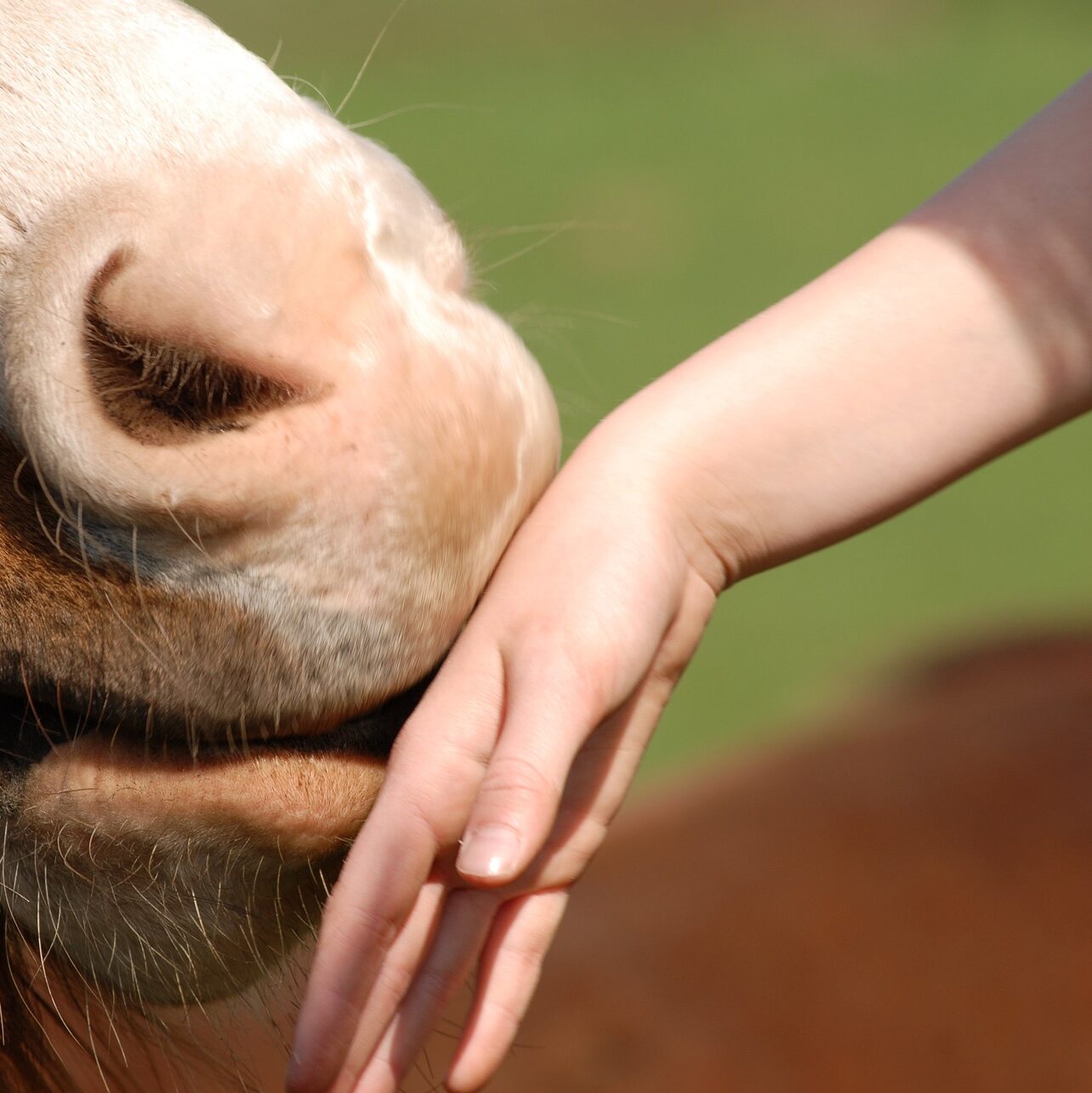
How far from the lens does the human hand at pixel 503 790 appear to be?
56 cm

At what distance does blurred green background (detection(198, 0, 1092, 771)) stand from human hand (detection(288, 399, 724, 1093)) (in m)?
1.27

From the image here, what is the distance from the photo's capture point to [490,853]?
1.76 feet

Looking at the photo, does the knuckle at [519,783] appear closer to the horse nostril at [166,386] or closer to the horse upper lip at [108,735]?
the horse upper lip at [108,735]

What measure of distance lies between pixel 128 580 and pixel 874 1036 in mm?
787

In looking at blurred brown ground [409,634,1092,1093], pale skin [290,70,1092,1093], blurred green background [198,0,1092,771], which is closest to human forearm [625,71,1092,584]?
pale skin [290,70,1092,1093]

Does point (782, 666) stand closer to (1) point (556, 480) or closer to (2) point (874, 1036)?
(2) point (874, 1036)

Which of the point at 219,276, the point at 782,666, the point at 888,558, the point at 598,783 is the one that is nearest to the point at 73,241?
the point at 219,276

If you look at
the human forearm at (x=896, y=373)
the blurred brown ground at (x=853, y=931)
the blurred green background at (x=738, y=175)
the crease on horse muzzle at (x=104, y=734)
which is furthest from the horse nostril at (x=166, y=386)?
the blurred green background at (x=738, y=175)

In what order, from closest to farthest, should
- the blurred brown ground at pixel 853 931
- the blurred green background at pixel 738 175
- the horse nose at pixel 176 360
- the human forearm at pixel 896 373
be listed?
1. the horse nose at pixel 176 360
2. the human forearm at pixel 896 373
3. the blurred brown ground at pixel 853 931
4. the blurred green background at pixel 738 175

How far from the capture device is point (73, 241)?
1.75 ft

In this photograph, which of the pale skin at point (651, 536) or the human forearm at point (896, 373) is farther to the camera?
the human forearm at point (896, 373)

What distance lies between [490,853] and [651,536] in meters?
0.19

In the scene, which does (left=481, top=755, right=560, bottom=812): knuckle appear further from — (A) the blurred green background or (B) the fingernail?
(A) the blurred green background

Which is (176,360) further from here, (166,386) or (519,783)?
(519,783)
